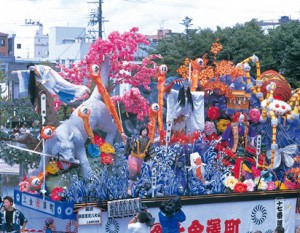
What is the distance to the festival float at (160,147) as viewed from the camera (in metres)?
13.4

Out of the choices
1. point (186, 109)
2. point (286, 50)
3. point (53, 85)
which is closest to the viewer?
point (53, 85)

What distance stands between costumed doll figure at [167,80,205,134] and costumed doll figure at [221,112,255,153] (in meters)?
0.52

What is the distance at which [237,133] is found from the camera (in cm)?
1555

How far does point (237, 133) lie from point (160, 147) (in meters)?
1.67

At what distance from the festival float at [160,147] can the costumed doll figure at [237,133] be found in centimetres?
2

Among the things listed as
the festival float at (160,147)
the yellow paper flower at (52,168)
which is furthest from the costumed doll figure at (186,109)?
the yellow paper flower at (52,168)

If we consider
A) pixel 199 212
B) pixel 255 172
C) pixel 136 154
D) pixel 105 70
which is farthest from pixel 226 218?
pixel 105 70

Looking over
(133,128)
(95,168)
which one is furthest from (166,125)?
(95,168)

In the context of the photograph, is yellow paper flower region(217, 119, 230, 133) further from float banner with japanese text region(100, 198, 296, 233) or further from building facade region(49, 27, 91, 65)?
building facade region(49, 27, 91, 65)

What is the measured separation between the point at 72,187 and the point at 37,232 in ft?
3.03

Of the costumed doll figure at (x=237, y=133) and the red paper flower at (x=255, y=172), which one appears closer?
the red paper flower at (x=255, y=172)

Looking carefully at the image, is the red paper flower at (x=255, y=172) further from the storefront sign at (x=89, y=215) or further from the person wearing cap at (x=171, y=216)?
the person wearing cap at (x=171, y=216)

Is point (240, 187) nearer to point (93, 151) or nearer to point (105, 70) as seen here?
point (93, 151)

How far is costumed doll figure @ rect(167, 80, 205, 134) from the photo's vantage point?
49.6 ft
